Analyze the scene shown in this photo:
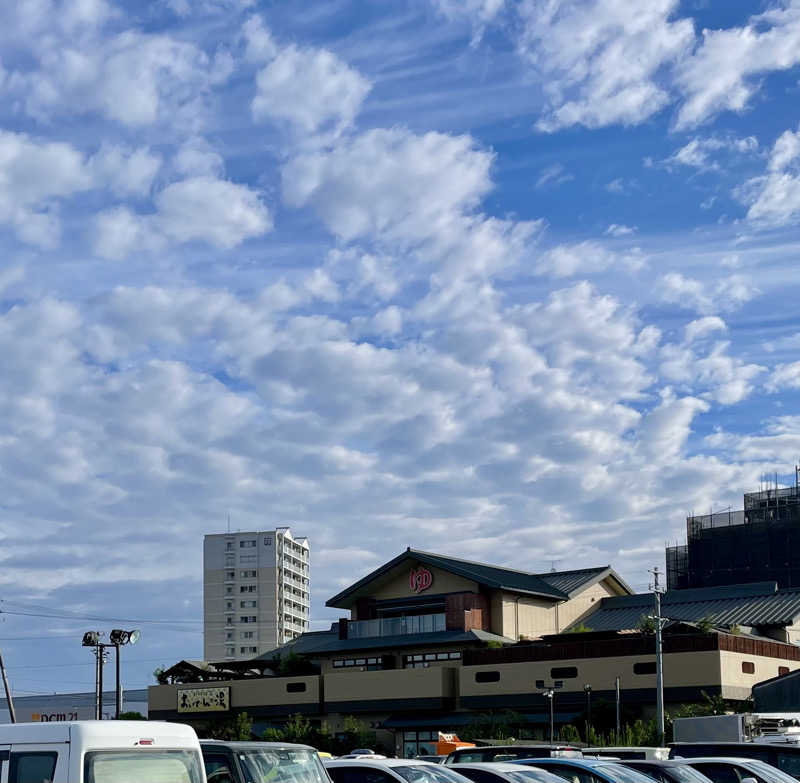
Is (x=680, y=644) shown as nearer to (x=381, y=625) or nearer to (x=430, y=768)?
(x=381, y=625)

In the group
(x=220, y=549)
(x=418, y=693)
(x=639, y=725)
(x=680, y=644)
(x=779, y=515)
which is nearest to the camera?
(x=639, y=725)

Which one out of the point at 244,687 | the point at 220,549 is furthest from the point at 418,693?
the point at 220,549

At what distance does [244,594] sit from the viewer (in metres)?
181

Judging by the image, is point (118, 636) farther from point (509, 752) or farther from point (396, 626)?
point (509, 752)

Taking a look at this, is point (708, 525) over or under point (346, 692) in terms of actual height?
over

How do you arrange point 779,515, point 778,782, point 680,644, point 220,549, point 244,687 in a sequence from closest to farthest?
point 778,782, point 680,644, point 244,687, point 779,515, point 220,549

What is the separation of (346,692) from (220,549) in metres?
124

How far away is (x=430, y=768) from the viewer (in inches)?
696

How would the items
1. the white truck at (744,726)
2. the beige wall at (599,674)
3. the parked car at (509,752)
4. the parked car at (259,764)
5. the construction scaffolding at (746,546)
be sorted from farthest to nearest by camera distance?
the construction scaffolding at (746,546) → the beige wall at (599,674) → the white truck at (744,726) → the parked car at (509,752) → the parked car at (259,764)

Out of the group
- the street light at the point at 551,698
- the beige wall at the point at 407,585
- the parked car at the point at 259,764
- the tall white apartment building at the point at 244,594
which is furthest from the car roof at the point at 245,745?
the tall white apartment building at the point at 244,594

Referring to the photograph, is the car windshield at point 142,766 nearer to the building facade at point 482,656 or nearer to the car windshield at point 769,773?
the car windshield at point 769,773

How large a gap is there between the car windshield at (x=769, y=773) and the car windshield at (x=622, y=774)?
2458mm

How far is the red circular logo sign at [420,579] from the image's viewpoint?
220 ft

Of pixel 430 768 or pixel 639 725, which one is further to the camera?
pixel 639 725
